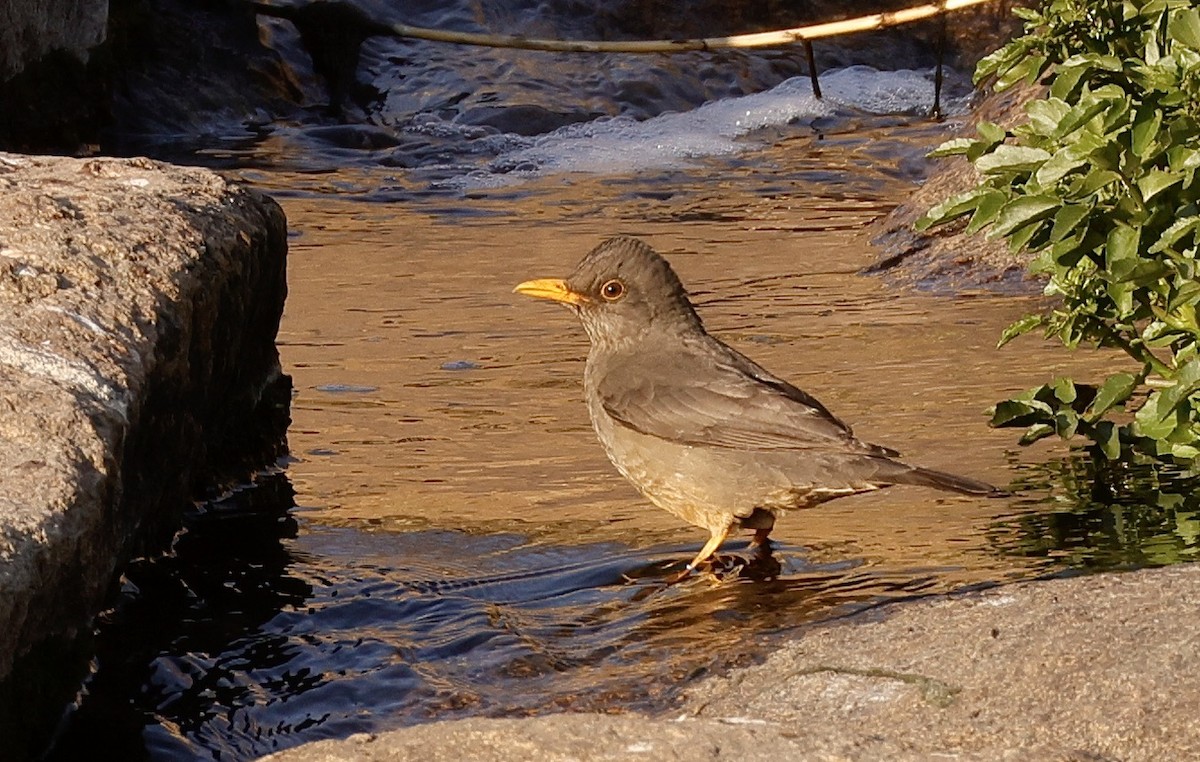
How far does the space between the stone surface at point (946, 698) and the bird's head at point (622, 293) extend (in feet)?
6.02

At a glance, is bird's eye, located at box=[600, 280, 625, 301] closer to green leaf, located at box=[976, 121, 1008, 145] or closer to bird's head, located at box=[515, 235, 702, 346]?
bird's head, located at box=[515, 235, 702, 346]

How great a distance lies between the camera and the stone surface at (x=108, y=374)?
3.69 meters

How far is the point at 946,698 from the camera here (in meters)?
3.57

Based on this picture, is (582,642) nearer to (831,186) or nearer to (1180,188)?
(1180,188)

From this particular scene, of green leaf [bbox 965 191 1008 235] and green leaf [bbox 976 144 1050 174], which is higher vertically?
green leaf [bbox 976 144 1050 174]

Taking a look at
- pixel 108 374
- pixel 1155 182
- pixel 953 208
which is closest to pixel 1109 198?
pixel 1155 182

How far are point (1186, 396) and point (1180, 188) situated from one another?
514mm

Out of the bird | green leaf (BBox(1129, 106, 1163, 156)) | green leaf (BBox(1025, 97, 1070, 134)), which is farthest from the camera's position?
the bird

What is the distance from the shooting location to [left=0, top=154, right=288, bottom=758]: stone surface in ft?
12.1

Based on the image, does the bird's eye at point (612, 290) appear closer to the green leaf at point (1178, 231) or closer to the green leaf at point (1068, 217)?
the green leaf at point (1068, 217)

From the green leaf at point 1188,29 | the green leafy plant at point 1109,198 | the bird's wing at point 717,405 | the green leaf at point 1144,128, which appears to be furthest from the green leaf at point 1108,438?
the green leaf at point 1188,29

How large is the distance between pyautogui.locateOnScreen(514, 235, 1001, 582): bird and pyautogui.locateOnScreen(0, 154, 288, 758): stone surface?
100 cm

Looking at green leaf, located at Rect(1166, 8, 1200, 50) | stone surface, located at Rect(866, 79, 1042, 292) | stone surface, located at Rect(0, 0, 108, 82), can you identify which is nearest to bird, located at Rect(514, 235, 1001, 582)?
green leaf, located at Rect(1166, 8, 1200, 50)

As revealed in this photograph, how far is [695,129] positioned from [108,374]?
10515mm
